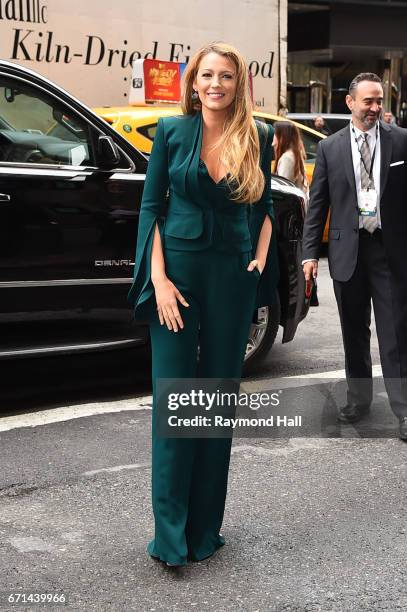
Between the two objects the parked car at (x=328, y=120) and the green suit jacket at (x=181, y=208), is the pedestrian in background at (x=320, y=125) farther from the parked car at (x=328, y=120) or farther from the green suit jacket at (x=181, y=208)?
the green suit jacket at (x=181, y=208)

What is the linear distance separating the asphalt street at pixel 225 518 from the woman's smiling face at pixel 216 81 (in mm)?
1655

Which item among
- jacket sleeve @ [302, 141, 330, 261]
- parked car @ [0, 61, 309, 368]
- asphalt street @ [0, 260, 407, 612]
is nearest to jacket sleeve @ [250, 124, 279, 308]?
asphalt street @ [0, 260, 407, 612]

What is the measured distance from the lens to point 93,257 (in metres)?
5.87

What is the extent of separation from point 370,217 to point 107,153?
5.22 feet

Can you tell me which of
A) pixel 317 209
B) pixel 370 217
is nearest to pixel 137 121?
pixel 317 209

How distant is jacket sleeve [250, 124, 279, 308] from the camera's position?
3.72m

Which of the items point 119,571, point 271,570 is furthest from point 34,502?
point 271,570

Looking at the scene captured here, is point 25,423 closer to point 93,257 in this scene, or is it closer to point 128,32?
point 93,257

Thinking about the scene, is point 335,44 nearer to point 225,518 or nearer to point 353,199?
point 353,199

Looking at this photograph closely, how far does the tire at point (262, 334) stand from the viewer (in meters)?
6.68

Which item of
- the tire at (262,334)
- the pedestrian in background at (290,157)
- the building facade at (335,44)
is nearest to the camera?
the tire at (262,334)

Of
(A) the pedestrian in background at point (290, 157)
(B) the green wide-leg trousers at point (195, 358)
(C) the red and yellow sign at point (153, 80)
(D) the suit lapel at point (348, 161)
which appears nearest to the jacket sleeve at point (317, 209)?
(D) the suit lapel at point (348, 161)

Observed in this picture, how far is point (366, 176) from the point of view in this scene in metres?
5.40

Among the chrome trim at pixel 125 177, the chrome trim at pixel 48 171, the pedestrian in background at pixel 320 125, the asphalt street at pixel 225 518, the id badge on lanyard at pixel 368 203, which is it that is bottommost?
the asphalt street at pixel 225 518
